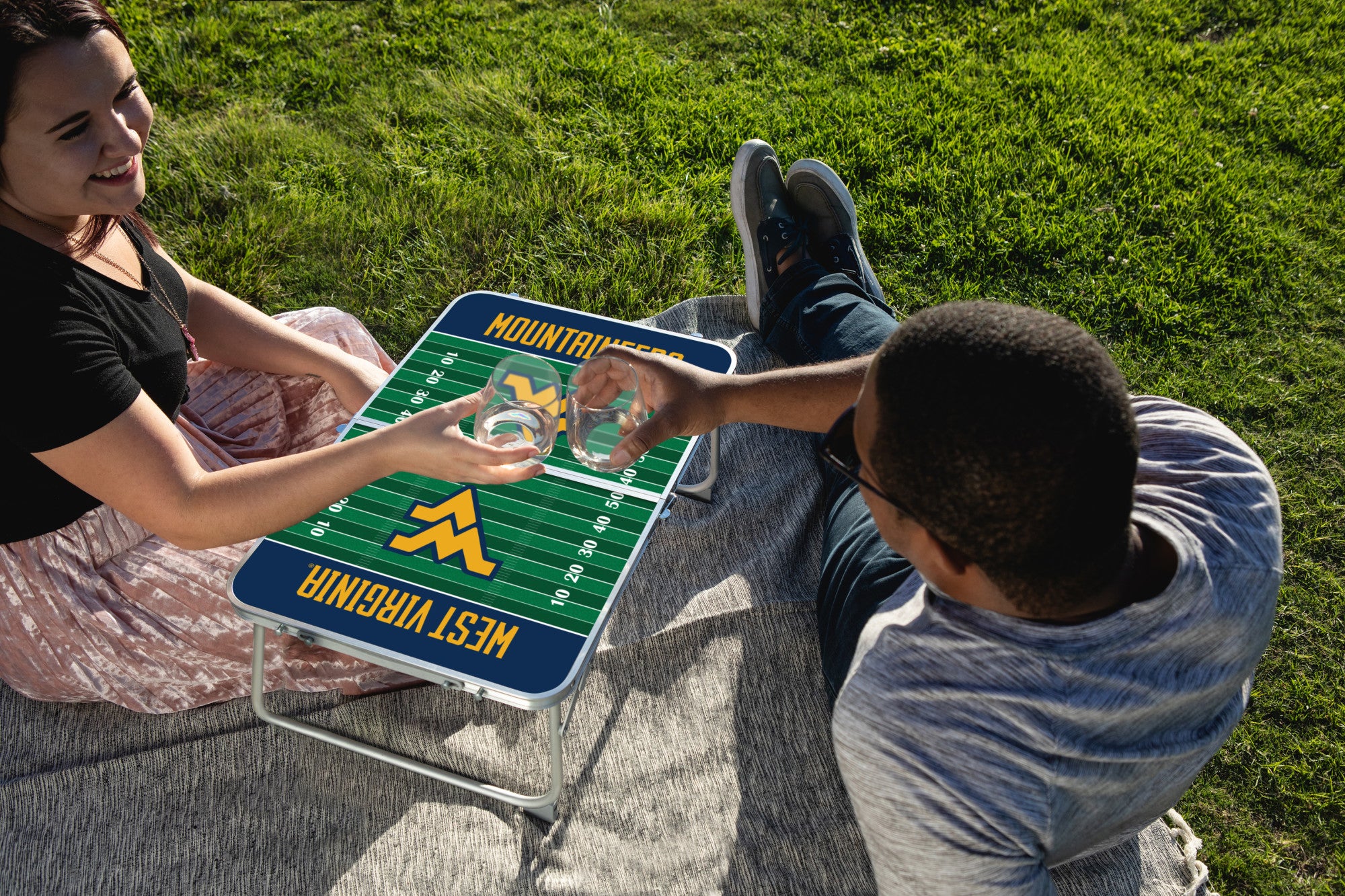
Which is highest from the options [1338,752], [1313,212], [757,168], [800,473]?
[757,168]

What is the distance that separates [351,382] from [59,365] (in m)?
1.01

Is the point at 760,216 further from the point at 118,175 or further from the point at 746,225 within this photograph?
the point at 118,175

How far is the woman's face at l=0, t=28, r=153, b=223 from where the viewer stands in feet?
7.61

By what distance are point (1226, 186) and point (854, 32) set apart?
225 cm

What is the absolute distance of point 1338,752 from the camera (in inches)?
127

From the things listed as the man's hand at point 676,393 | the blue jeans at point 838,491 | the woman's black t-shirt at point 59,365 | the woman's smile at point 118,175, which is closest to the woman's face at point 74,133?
the woman's smile at point 118,175

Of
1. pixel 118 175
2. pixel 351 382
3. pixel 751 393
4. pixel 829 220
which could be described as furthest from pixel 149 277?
pixel 829 220

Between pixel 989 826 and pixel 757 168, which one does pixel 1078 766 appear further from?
pixel 757 168

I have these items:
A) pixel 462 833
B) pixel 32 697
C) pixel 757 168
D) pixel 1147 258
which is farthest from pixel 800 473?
pixel 32 697

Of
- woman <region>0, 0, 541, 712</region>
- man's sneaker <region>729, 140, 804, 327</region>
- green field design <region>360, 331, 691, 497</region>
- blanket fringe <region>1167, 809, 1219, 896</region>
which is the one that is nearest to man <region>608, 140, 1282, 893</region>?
blanket fringe <region>1167, 809, 1219, 896</region>

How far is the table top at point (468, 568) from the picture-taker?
253 cm

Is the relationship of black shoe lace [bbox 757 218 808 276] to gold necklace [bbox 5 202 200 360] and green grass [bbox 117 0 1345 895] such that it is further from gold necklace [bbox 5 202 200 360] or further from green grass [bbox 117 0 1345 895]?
gold necklace [bbox 5 202 200 360]

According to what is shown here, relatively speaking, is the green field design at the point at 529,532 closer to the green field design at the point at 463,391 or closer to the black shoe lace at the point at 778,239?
the green field design at the point at 463,391

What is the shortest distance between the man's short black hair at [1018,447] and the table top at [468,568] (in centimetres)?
106
